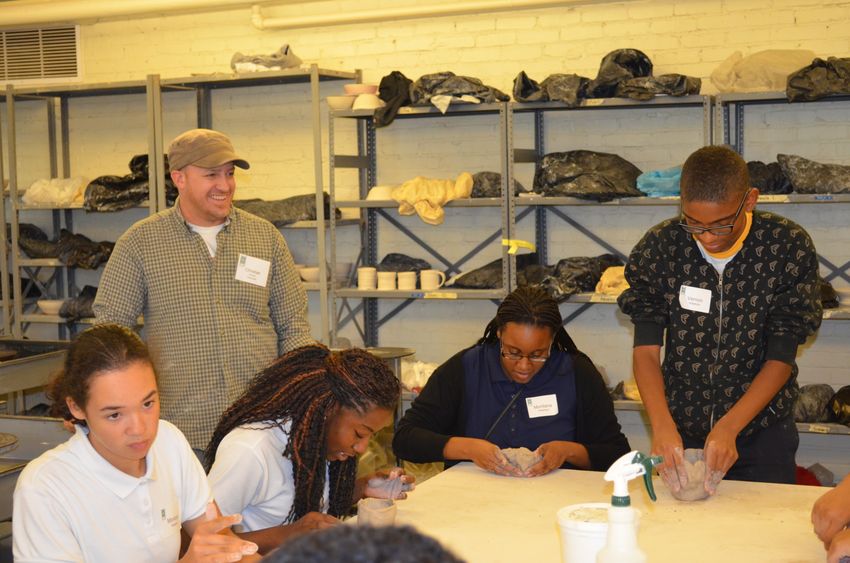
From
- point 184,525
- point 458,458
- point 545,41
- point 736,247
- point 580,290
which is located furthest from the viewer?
point 545,41

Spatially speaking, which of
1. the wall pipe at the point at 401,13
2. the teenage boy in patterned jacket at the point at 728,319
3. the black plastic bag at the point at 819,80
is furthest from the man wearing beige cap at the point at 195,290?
the black plastic bag at the point at 819,80

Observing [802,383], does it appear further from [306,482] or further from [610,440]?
[306,482]

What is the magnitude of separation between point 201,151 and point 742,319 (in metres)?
1.89

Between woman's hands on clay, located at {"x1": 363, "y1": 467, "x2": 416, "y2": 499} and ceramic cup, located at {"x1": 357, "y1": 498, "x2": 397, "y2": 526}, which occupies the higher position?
ceramic cup, located at {"x1": 357, "y1": 498, "x2": 397, "y2": 526}

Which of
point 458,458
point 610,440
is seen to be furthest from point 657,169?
point 458,458

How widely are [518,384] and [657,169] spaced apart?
8.85 ft

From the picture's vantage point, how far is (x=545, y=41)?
582 cm

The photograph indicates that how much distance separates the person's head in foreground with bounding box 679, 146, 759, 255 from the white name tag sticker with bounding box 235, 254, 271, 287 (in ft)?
5.18

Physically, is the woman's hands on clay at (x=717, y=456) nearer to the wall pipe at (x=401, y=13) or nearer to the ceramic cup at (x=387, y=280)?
the ceramic cup at (x=387, y=280)

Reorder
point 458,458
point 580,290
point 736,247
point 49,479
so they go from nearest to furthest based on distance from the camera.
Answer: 1. point 49,479
2. point 736,247
3. point 458,458
4. point 580,290

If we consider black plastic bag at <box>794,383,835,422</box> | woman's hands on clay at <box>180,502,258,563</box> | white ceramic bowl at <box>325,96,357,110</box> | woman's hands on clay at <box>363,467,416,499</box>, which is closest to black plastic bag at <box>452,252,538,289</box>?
white ceramic bowl at <box>325,96,357,110</box>

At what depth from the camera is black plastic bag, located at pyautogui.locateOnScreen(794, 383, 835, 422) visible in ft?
16.7

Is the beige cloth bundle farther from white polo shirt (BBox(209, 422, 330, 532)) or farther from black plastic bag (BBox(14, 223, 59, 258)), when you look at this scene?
white polo shirt (BBox(209, 422, 330, 532))

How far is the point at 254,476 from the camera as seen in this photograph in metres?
2.41
